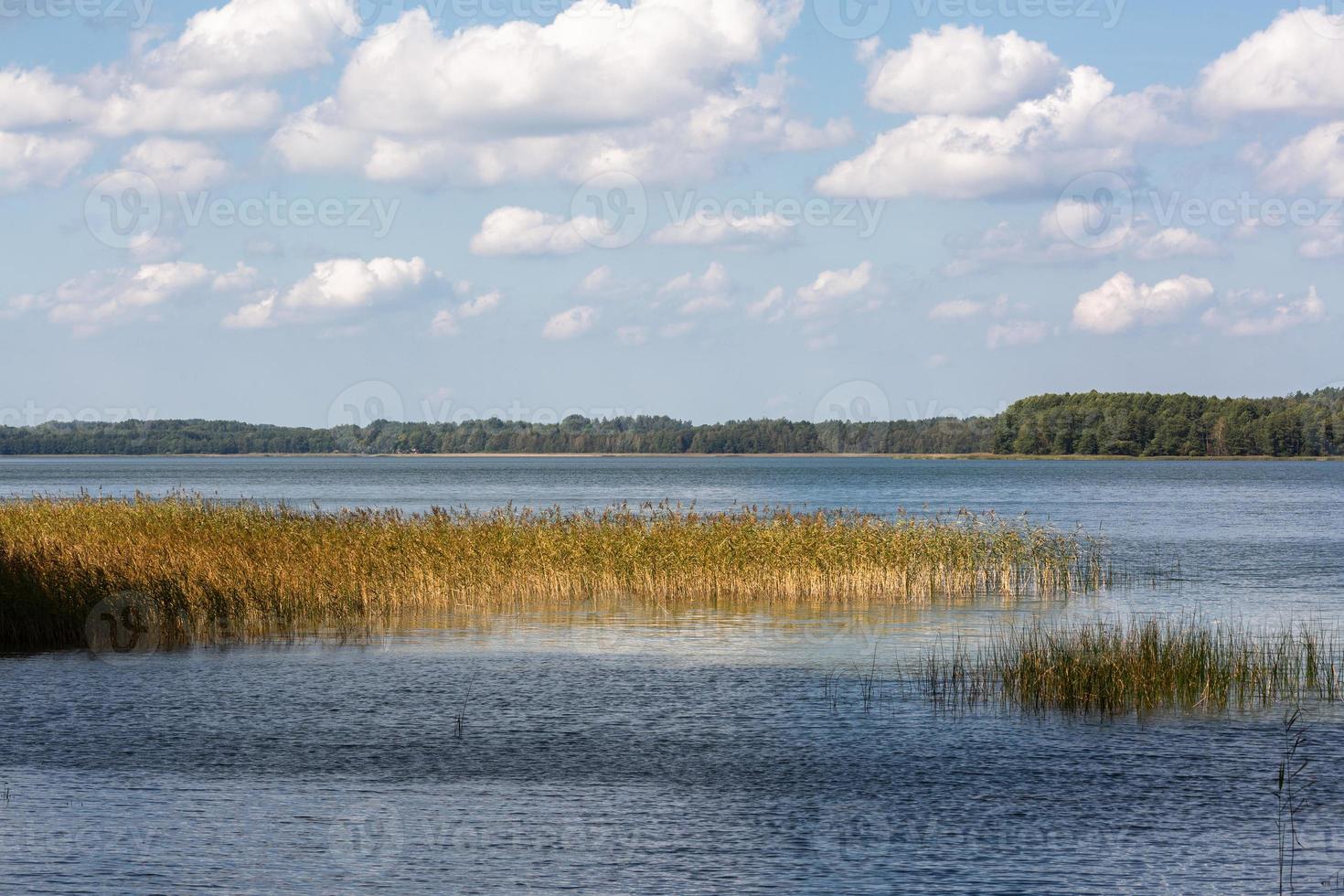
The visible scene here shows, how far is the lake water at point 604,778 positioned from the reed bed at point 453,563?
3.32 m

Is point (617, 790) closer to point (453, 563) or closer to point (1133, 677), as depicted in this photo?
point (1133, 677)

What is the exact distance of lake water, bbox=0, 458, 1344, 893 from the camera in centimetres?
1253

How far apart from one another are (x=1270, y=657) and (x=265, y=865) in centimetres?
1778

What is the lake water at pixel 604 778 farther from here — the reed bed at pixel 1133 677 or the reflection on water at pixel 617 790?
the reed bed at pixel 1133 677

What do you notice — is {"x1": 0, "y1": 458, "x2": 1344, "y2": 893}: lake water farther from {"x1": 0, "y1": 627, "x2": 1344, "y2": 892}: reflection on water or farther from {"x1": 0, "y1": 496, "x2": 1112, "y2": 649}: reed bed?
{"x1": 0, "y1": 496, "x2": 1112, "y2": 649}: reed bed

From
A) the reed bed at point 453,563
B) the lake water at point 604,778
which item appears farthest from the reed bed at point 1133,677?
the reed bed at point 453,563

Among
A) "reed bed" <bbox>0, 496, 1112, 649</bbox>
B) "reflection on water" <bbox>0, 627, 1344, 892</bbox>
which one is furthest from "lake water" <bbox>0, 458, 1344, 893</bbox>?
"reed bed" <bbox>0, 496, 1112, 649</bbox>

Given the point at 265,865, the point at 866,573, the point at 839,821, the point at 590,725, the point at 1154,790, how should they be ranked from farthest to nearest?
the point at 866,573
the point at 590,725
the point at 1154,790
the point at 839,821
the point at 265,865

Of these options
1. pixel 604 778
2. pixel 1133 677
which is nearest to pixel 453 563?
pixel 604 778

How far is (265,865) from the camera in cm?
1257

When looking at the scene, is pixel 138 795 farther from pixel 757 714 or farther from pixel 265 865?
pixel 757 714

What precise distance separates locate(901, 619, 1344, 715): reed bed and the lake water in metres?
0.73

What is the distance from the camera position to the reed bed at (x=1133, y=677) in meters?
19.7

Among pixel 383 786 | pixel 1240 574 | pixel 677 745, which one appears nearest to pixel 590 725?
pixel 677 745
